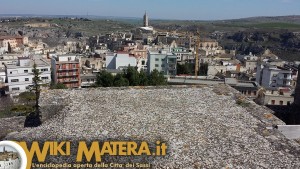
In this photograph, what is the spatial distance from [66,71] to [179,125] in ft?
111

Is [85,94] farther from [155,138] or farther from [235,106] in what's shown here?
[235,106]

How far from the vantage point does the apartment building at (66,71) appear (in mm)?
40497

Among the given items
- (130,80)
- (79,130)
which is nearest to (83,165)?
(79,130)

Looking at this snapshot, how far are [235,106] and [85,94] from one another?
593cm

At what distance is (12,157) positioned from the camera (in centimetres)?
466

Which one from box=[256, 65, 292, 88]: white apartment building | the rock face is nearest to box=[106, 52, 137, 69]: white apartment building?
box=[256, 65, 292, 88]: white apartment building

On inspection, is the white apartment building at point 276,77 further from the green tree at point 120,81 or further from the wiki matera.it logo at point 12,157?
the wiki matera.it logo at point 12,157

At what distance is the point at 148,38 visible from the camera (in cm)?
9631

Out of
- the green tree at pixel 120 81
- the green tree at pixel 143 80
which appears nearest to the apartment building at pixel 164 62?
the green tree at pixel 143 80

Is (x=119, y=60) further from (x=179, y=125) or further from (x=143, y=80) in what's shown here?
(x=179, y=125)

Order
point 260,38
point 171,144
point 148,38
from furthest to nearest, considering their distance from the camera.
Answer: point 260,38 < point 148,38 < point 171,144

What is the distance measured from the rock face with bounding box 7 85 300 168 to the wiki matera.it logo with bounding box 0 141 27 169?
2975 millimetres

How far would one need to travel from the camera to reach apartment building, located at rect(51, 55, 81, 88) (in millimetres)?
40497

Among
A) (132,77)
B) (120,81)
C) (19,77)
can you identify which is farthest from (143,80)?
(19,77)
